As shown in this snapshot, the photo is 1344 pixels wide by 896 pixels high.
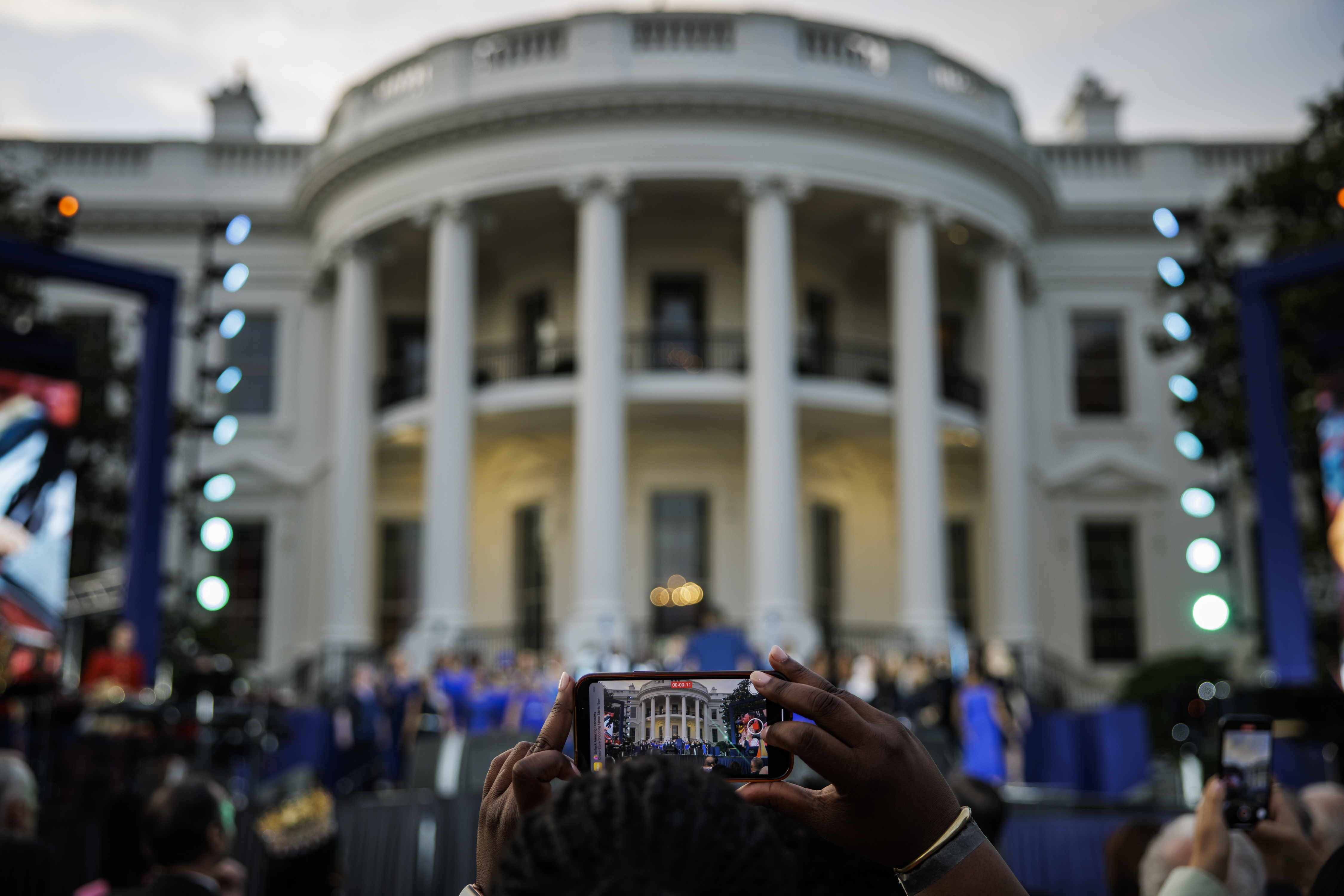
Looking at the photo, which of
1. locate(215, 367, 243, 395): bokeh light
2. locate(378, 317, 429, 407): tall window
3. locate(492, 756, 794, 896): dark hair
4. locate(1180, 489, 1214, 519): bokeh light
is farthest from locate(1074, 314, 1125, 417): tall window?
locate(492, 756, 794, 896): dark hair

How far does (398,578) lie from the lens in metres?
27.3

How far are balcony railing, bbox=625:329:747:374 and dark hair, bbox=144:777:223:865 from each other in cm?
2081

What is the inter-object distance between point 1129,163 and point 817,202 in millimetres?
8476

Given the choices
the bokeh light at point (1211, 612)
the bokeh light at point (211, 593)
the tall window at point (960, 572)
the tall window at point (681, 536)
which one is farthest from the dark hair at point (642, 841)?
the tall window at point (960, 572)

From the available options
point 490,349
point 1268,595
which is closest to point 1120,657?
point 490,349

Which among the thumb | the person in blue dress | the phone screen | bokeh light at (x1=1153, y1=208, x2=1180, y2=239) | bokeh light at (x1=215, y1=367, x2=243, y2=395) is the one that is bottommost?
the person in blue dress

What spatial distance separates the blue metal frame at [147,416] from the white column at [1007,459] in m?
15.8

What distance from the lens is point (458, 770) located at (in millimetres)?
12938

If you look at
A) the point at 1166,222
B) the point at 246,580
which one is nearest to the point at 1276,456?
the point at 1166,222

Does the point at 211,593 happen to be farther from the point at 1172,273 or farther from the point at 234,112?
the point at 234,112

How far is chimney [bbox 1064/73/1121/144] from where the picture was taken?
30.5m

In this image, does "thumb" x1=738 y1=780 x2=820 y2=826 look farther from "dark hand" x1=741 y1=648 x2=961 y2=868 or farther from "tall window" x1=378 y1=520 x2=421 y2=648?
"tall window" x1=378 y1=520 x2=421 y2=648

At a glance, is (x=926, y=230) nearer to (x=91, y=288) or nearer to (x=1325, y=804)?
(x=91, y=288)

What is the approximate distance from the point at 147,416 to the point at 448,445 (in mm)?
10256
